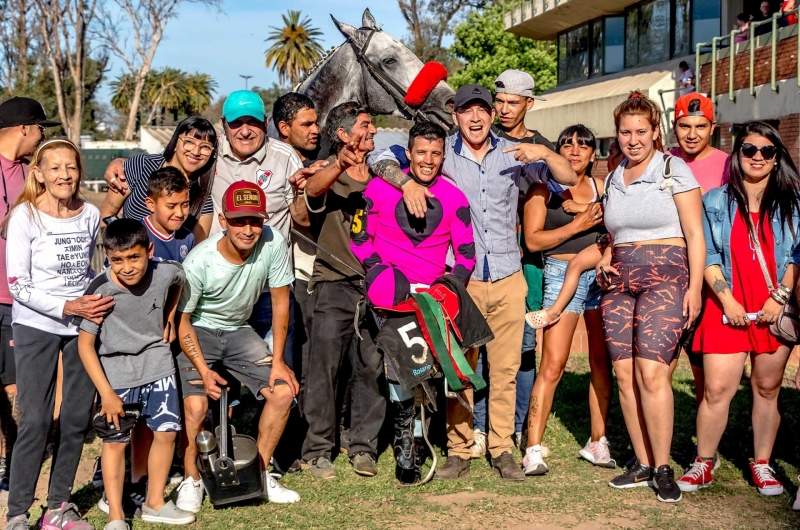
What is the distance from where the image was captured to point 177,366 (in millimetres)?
4820

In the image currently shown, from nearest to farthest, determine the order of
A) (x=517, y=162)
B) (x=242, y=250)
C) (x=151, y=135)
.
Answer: (x=242, y=250) < (x=517, y=162) < (x=151, y=135)

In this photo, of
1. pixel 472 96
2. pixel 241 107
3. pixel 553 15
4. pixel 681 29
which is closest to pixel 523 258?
pixel 472 96

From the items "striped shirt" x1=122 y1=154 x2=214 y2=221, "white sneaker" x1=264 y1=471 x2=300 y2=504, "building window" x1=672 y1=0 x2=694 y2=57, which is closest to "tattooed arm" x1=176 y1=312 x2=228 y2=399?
Answer: "white sneaker" x1=264 y1=471 x2=300 y2=504

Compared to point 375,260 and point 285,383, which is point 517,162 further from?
point 285,383

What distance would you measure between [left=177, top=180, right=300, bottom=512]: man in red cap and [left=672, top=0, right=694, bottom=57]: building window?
19.1m

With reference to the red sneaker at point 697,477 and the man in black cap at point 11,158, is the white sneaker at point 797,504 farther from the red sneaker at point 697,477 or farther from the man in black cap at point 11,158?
the man in black cap at point 11,158

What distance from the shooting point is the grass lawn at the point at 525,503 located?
459 cm

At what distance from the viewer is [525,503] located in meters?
4.86

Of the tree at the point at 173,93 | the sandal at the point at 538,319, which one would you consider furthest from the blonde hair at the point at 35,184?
the tree at the point at 173,93

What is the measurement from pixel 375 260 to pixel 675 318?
1.75m

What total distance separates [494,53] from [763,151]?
31.6 metres

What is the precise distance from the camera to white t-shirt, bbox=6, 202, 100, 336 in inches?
173

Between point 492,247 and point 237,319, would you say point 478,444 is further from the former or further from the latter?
point 237,319

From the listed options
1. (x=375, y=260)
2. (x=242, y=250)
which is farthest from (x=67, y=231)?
(x=375, y=260)
